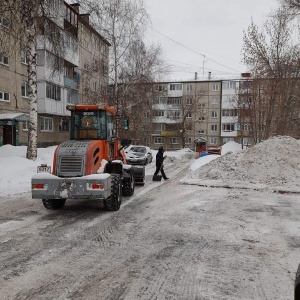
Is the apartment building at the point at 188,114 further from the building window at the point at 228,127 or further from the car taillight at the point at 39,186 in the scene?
the car taillight at the point at 39,186

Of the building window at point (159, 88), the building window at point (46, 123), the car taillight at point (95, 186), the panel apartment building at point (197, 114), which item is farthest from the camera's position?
the panel apartment building at point (197, 114)

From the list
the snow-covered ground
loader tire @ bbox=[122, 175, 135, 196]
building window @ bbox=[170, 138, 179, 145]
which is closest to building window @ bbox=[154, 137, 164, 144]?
building window @ bbox=[170, 138, 179, 145]

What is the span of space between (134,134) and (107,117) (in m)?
25.1

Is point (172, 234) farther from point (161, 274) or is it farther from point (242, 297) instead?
point (242, 297)

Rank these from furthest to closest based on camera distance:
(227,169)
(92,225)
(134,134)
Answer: (134,134)
(227,169)
(92,225)

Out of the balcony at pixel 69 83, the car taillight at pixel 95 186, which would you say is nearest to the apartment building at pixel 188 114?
the balcony at pixel 69 83

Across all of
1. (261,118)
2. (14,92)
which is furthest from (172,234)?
(261,118)

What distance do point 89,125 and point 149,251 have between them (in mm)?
4768

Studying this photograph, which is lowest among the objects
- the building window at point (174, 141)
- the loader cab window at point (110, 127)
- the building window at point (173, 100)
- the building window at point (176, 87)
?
the building window at point (174, 141)

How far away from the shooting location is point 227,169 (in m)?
14.8

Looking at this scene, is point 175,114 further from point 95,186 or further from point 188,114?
point 95,186

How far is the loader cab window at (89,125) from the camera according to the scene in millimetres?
9000

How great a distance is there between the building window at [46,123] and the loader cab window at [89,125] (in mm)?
22660

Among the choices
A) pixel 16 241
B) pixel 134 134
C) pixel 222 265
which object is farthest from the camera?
pixel 134 134
